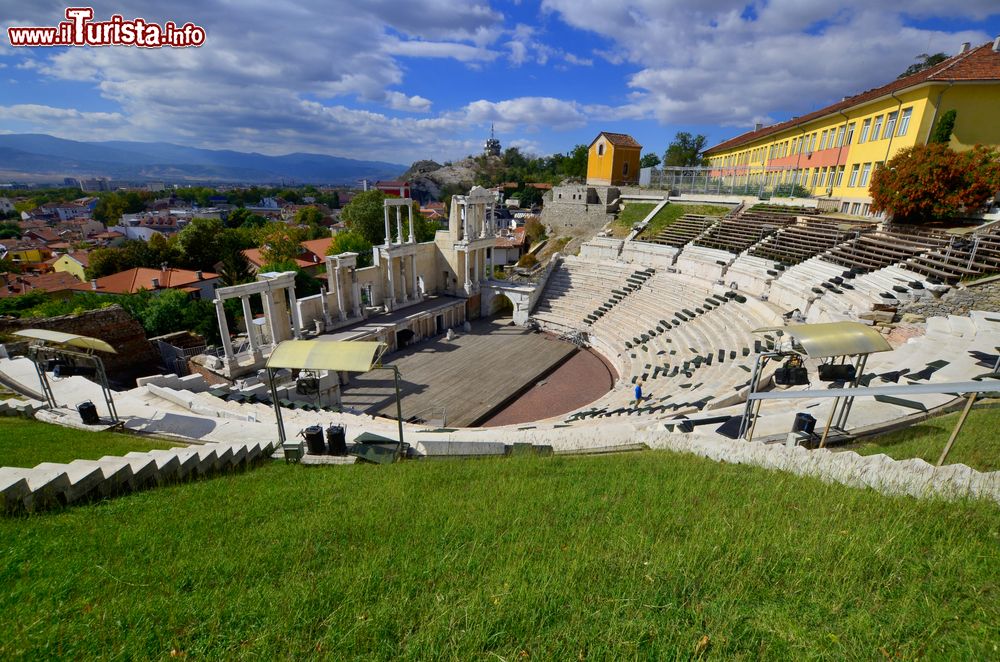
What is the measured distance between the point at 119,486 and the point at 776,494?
9.69m

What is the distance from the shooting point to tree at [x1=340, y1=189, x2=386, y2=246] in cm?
5478

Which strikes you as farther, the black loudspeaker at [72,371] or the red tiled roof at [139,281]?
the red tiled roof at [139,281]

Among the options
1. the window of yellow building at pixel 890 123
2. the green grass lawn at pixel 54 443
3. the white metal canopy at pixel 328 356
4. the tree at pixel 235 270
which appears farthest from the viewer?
the tree at pixel 235 270

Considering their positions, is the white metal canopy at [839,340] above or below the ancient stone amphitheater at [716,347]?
above

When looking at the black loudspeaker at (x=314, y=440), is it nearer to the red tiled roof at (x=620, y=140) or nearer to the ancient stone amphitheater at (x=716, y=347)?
the ancient stone amphitheater at (x=716, y=347)

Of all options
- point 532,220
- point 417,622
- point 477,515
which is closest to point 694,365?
point 477,515

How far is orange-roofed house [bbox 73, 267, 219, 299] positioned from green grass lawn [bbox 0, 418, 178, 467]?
30.7 m

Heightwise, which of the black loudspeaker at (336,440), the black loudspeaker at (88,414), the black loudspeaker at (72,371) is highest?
the black loudspeaker at (336,440)

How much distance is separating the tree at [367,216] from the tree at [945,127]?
161 feet

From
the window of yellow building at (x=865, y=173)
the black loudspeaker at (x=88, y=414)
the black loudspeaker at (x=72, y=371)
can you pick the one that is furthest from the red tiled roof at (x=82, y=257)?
the window of yellow building at (x=865, y=173)

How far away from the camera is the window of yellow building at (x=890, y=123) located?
958 inches

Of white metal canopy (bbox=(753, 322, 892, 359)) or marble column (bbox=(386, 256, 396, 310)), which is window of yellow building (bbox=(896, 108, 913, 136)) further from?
marble column (bbox=(386, 256, 396, 310))

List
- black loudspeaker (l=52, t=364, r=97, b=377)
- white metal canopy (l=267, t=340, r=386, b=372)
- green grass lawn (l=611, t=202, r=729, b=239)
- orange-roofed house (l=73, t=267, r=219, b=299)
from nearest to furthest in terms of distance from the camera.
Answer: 1. white metal canopy (l=267, t=340, r=386, b=372)
2. black loudspeaker (l=52, t=364, r=97, b=377)
3. green grass lawn (l=611, t=202, r=729, b=239)
4. orange-roofed house (l=73, t=267, r=219, b=299)

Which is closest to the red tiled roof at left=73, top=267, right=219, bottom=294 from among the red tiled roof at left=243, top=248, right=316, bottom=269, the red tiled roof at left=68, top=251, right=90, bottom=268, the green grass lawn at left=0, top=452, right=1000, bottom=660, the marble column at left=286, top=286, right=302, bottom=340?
the red tiled roof at left=243, top=248, right=316, bottom=269
